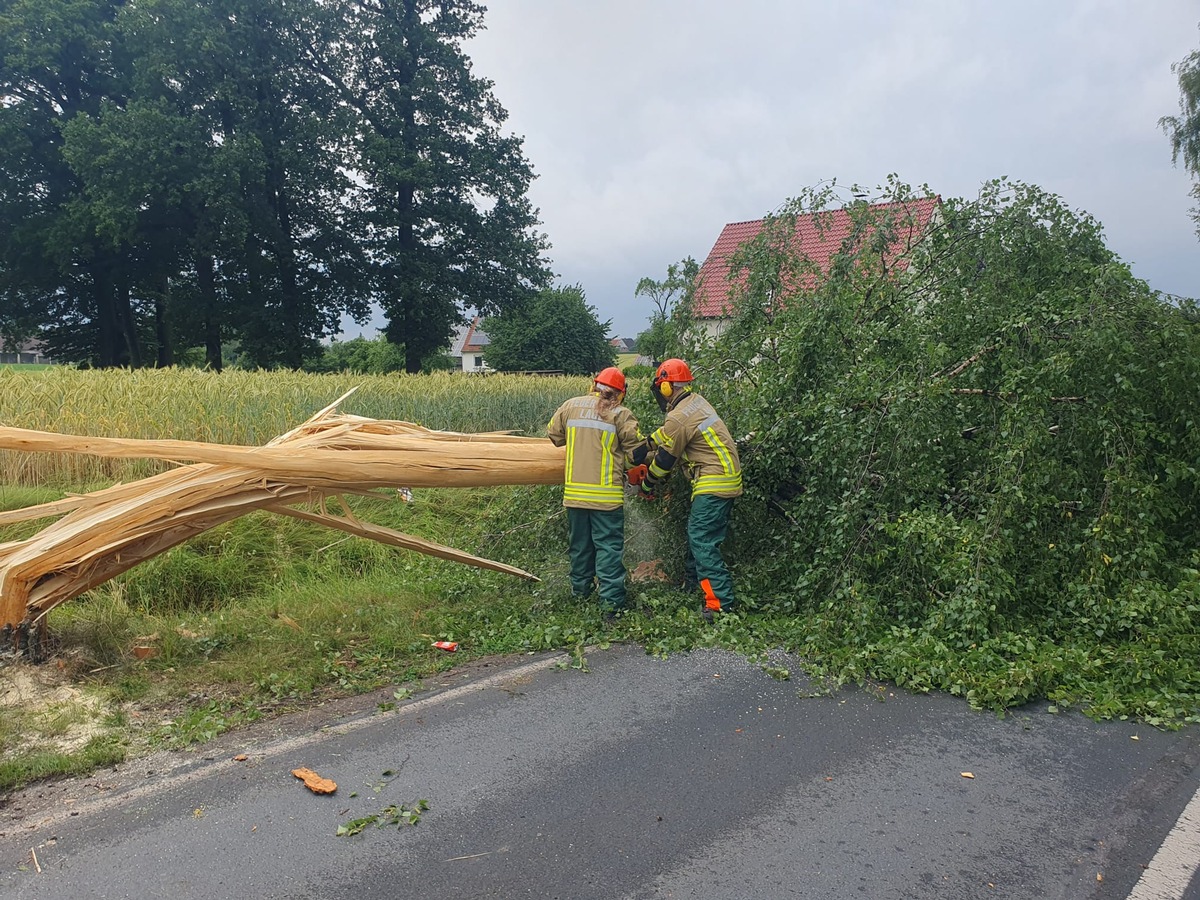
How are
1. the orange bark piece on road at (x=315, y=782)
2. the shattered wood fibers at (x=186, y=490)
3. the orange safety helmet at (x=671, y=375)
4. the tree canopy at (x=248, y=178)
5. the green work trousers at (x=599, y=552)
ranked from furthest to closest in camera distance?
the tree canopy at (x=248, y=178) < the orange safety helmet at (x=671, y=375) < the green work trousers at (x=599, y=552) < the shattered wood fibers at (x=186, y=490) < the orange bark piece on road at (x=315, y=782)

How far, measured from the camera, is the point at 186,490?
4562 mm

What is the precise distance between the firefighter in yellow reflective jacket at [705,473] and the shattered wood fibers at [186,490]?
1280mm

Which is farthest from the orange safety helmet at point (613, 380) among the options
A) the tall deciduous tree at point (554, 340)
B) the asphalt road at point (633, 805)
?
the tall deciduous tree at point (554, 340)

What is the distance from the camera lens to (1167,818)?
3.06 meters

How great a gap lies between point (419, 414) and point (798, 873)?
898 centimetres

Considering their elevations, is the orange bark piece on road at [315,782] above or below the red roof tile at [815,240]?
below

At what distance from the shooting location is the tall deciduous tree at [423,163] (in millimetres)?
28359

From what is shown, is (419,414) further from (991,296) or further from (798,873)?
(798,873)

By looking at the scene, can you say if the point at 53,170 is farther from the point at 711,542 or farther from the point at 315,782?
the point at 315,782

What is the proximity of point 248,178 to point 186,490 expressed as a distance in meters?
24.4

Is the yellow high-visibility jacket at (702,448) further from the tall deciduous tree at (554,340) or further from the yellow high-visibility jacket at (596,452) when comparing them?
the tall deciduous tree at (554,340)

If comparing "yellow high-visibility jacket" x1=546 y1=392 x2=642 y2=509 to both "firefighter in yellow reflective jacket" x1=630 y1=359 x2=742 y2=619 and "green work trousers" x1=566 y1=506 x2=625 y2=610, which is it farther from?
"firefighter in yellow reflective jacket" x1=630 y1=359 x2=742 y2=619

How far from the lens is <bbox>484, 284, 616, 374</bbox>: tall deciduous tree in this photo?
154ft

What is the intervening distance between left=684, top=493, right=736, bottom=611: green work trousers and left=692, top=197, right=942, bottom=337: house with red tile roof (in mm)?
2076
